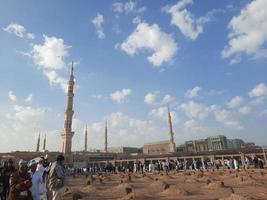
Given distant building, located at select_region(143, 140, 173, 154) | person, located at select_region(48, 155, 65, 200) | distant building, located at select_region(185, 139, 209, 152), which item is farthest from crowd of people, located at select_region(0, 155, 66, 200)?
distant building, located at select_region(185, 139, 209, 152)

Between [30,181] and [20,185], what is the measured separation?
23 cm

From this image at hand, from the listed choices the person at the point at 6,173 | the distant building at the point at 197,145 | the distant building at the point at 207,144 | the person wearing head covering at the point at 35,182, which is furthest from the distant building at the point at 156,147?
the person wearing head covering at the point at 35,182

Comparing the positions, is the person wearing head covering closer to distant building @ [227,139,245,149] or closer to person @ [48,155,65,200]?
person @ [48,155,65,200]

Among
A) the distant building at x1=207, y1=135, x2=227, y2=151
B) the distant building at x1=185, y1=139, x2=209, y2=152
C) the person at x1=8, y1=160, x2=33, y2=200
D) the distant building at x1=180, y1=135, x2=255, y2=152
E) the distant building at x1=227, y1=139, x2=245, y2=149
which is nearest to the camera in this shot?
the person at x1=8, y1=160, x2=33, y2=200

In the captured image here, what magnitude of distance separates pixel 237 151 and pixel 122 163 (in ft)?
69.7

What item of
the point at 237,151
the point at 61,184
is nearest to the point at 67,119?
the point at 237,151

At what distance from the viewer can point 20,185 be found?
4949mm

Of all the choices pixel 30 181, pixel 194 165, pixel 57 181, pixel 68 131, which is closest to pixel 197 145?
pixel 68 131

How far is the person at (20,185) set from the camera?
4.90 m

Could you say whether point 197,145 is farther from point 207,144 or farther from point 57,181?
point 57,181

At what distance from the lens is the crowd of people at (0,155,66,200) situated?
495 centimetres

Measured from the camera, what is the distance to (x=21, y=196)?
4934 millimetres

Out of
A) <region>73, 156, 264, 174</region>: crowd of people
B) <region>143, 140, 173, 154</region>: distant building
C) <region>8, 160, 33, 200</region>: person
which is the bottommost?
<region>8, 160, 33, 200</region>: person

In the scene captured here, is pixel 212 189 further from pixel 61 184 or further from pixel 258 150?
pixel 258 150
